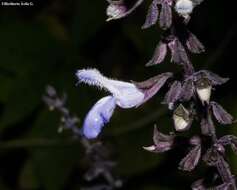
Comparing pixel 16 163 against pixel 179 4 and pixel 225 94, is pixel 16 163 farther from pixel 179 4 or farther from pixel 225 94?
pixel 179 4

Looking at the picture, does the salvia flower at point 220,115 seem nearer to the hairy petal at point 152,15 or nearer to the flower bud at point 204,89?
the flower bud at point 204,89

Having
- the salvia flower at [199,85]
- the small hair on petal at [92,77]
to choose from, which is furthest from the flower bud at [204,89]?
the small hair on petal at [92,77]

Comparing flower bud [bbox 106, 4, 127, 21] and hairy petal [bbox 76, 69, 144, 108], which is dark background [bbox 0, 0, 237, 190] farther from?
flower bud [bbox 106, 4, 127, 21]

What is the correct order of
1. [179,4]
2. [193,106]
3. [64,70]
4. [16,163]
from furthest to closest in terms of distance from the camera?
1. [16,163]
2. [64,70]
3. [193,106]
4. [179,4]

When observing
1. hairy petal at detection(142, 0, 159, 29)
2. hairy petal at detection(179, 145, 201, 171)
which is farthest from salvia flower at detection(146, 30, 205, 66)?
hairy petal at detection(179, 145, 201, 171)

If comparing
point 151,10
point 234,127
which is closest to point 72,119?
point 234,127
